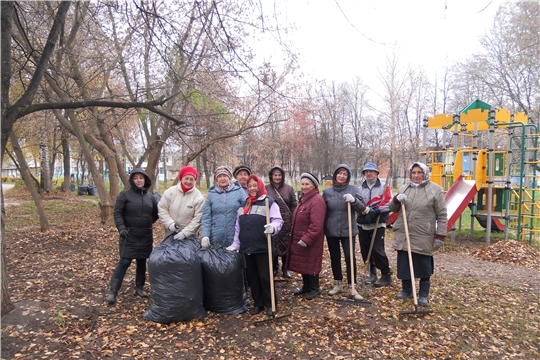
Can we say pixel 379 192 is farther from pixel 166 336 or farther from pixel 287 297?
pixel 166 336

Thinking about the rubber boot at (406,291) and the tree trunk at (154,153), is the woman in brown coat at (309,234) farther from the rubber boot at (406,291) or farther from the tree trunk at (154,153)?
the tree trunk at (154,153)

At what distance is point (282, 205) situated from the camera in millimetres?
5008

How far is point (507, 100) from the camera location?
2241 cm

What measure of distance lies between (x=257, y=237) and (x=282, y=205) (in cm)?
119

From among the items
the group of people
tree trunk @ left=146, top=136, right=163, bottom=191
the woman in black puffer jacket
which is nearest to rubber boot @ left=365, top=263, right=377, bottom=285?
the group of people

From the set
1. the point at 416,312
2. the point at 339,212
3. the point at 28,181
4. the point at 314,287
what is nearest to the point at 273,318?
the point at 314,287

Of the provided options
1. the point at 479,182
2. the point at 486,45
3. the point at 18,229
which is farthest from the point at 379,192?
the point at 486,45

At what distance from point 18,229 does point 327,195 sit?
897cm

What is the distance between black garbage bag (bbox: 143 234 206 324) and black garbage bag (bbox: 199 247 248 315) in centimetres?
14

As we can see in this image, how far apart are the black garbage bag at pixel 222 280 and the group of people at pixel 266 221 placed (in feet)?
0.35

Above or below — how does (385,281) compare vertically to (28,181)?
below

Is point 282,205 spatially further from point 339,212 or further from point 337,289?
point 337,289

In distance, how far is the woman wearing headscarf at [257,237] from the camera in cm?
388

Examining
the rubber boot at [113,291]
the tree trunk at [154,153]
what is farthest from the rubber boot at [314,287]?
the tree trunk at [154,153]
